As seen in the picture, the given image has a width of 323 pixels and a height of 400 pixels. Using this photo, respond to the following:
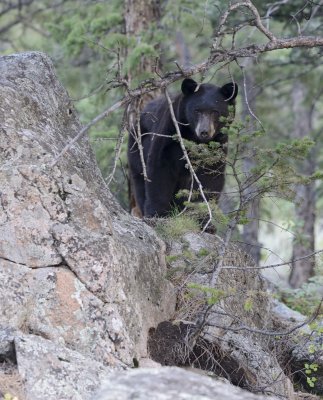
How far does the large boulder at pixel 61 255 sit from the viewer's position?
5.75 m

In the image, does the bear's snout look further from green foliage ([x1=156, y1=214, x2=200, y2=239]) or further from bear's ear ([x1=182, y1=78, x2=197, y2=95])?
green foliage ([x1=156, y1=214, x2=200, y2=239])

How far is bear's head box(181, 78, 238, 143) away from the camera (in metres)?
9.71

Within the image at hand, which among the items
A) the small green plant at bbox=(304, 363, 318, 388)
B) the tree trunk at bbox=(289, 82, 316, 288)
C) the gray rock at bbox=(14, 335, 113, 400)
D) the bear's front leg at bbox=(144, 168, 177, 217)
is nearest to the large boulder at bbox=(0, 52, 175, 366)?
the gray rock at bbox=(14, 335, 113, 400)

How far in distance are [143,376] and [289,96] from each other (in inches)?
677

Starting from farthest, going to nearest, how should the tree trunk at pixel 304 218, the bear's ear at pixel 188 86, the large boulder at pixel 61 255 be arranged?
the tree trunk at pixel 304 218, the bear's ear at pixel 188 86, the large boulder at pixel 61 255

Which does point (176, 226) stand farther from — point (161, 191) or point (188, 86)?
point (188, 86)

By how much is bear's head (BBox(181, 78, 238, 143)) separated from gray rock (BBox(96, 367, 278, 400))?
19.0 feet

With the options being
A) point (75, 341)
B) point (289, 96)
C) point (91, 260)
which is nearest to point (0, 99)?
point (91, 260)

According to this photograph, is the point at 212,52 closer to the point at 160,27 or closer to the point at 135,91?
the point at 135,91

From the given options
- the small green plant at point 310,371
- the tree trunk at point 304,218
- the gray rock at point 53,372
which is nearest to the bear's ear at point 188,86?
the small green plant at point 310,371

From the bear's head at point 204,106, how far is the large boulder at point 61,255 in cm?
287

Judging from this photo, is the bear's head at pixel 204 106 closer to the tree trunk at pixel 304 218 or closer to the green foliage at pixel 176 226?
the green foliage at pixel 176 226

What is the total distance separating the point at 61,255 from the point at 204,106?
4328 millimetres

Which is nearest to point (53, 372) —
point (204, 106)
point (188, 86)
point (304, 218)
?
point (204, 106)
